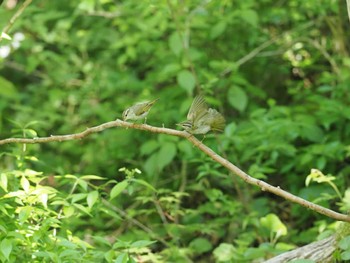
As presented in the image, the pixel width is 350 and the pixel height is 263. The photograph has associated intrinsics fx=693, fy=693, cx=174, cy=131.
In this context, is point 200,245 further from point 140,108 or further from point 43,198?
point 140,108

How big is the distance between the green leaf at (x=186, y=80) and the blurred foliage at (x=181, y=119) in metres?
0.02

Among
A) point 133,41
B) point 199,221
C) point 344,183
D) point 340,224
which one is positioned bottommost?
point 199,221

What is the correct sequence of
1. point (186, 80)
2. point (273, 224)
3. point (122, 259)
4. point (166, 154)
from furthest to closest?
point (186, 80) → point (166, 154) → point (273, 224) → point (122, 259)

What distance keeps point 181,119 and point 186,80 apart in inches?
11.9

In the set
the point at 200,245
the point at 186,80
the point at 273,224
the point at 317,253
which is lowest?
the point at 200,245

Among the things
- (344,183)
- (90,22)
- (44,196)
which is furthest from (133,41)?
(44,196)

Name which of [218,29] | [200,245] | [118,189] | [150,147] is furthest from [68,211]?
[218,29]

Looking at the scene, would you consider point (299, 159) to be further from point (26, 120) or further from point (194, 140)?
point (26, 120)

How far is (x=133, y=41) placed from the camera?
488cm

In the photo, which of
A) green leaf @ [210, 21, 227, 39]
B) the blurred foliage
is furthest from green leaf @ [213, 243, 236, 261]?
green leaf @ [210, 21, 227, 39]

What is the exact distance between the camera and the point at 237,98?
4352mm

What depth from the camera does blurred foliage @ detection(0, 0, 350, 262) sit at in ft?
10.7

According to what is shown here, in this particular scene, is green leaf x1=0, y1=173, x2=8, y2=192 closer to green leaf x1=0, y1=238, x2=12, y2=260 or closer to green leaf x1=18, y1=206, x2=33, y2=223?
green leaf x1=18, y1=206, x2=33, y2=223

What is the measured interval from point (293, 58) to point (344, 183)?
4.51 ft
